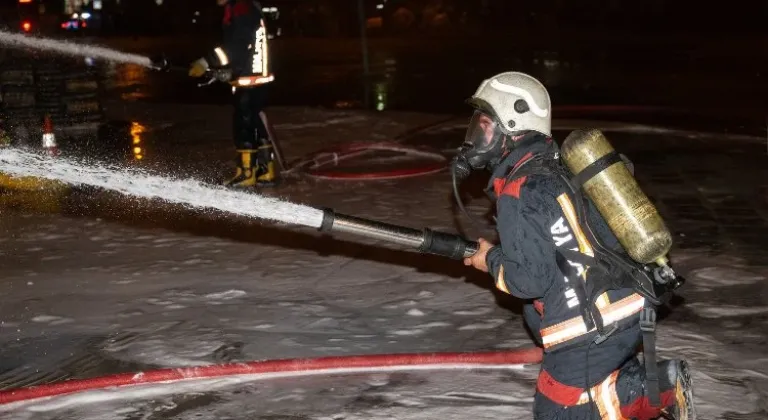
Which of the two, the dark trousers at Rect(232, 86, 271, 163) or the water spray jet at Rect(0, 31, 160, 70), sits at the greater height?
the water spray jet at Rect(0, 31, 160, 70)

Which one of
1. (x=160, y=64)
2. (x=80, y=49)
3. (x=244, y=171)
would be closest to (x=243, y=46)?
(x=160, y=64)

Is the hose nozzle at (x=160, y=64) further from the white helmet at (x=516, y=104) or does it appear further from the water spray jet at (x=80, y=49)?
the white helmet at (x=516, y=104)

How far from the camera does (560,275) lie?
360 cm

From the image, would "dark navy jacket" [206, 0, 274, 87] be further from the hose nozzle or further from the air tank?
the air tank

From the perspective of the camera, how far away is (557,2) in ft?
121

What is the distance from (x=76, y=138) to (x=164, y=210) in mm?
4708

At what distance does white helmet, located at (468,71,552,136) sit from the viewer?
3.77 meters

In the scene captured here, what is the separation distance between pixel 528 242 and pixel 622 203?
0.35 m

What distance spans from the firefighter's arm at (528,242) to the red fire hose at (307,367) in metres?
1.59

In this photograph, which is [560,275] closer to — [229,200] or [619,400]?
[619,400]

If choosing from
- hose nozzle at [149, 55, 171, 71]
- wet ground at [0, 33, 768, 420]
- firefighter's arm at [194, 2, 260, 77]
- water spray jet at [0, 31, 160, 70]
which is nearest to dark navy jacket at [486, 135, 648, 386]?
wet ground at [0, 33, 768, 420]

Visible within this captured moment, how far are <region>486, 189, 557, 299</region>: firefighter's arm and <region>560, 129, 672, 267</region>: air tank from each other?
0.19 m

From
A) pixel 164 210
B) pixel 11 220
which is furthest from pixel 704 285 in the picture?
pixel 11 220

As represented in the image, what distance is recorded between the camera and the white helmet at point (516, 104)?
3.77 m
